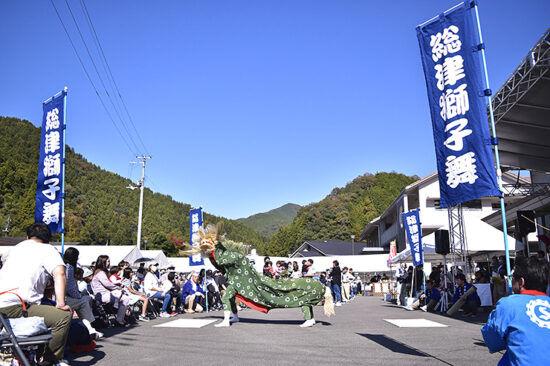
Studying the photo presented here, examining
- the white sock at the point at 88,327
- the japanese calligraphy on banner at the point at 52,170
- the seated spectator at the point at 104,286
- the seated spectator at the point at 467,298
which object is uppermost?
the japanese calligraphy on banner at the point at 52,170

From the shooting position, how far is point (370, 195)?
3255 inches

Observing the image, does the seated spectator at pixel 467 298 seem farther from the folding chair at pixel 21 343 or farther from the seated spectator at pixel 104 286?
the folding chair at pixel 21 343

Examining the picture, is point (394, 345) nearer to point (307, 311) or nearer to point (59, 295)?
point (307, 311)

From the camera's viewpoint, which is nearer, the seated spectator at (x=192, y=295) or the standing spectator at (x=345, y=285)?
the seated spectator at (x=192, y=295)

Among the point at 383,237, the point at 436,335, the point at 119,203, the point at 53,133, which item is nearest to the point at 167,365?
the point at 436,335

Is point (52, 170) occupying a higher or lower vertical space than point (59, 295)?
higher

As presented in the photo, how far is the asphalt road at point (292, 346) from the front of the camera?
568 cm

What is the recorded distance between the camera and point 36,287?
4.48 meters

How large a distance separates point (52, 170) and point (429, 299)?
484 inches

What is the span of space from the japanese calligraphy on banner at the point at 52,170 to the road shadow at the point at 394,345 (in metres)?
7.58

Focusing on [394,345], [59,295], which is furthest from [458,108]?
[59,295]

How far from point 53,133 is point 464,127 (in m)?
9.67

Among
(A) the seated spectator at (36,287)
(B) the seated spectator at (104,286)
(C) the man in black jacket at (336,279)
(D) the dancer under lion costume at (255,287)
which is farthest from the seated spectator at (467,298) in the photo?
(A) the seated spectator at (36,287)

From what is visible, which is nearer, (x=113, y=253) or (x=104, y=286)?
(x=104, y=286)
